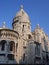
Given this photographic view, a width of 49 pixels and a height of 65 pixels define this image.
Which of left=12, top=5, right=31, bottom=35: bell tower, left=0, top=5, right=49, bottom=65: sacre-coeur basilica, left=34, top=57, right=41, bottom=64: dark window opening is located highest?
left=12, top=5, right=31, bottom=35: bell tower

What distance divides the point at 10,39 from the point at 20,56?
424 centimetres

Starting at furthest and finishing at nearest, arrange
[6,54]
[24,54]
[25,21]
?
[25,21] → [24,54] → [6,54]

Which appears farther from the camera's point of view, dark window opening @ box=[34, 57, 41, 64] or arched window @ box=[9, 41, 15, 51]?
dark window opening @ box=[34, 57, 41, 64]

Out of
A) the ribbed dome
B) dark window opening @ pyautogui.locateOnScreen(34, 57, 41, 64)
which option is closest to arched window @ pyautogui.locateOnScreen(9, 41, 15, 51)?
dark window opening @ pyautogui.locateOnScreen(34, 57, 41, 64)

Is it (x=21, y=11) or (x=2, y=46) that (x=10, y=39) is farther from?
(x=21, y=11)

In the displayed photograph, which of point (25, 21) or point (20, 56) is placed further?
point (25, 21)

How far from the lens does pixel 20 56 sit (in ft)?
123

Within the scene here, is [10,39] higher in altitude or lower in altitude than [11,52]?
higher

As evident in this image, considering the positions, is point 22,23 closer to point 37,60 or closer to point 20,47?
point 20,47

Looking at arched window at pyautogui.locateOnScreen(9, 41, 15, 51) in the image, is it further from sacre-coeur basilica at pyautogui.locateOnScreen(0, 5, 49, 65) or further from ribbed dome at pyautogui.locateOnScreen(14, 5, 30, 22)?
ribbed dome at pyautogui.locateOnScreen(14, 5, 30, 22)

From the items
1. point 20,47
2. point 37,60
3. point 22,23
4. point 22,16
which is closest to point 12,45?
point 20,47

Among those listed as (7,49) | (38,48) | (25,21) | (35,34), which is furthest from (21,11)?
(7,49)

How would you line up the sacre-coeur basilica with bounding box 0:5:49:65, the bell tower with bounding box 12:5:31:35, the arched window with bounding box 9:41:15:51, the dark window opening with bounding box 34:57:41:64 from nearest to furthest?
the sacre-coeur basilica with bounding box 0:5:49:65, the arched window with bounding box 9:41:15:51, the dark window opening with bounding box 34:57:41:64, the bell tower with bounding box 12:5:31:35

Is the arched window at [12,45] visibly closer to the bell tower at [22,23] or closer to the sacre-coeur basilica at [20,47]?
the sacre-coeur basilica at [20,47]
